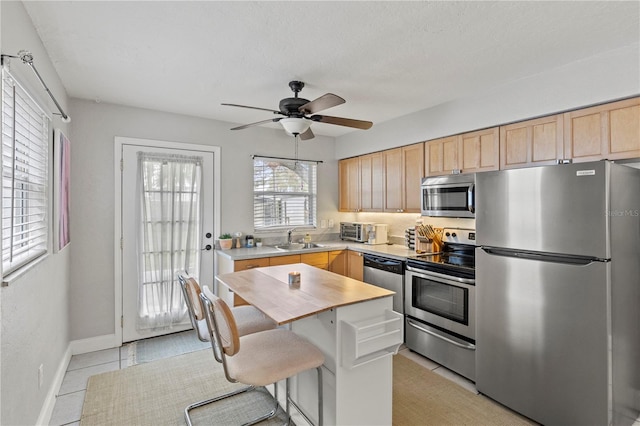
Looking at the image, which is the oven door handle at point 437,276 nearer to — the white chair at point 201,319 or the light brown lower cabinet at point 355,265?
the light brown lower cabinet at point 355,265

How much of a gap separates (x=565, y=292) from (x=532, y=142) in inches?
50.9

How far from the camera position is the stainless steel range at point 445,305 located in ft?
8.76

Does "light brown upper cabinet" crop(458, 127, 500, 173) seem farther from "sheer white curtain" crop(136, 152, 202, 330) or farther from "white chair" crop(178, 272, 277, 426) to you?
"sheer white curtain" crop(136, 152, 202, 330)

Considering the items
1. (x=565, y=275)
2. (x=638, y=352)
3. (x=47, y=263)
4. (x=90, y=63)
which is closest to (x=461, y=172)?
(x=565, y=275)

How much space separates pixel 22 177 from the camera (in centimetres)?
180

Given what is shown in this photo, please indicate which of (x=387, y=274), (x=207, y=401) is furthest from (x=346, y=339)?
(x=387, y=274)

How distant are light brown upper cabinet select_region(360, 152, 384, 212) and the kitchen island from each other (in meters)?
2.28

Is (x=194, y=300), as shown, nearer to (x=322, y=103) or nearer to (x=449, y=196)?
(x=322, y=103)

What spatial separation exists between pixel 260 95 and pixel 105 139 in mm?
1722

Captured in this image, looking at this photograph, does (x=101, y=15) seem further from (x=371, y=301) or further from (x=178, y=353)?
(x=178, y=353)

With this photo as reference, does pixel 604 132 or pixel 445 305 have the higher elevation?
pixel 604 132

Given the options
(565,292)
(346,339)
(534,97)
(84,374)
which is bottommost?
(84,374)

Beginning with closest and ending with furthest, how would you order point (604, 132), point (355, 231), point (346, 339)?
point (346, 339), point (604, 132), point (355, 231)

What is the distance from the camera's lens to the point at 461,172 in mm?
3236
